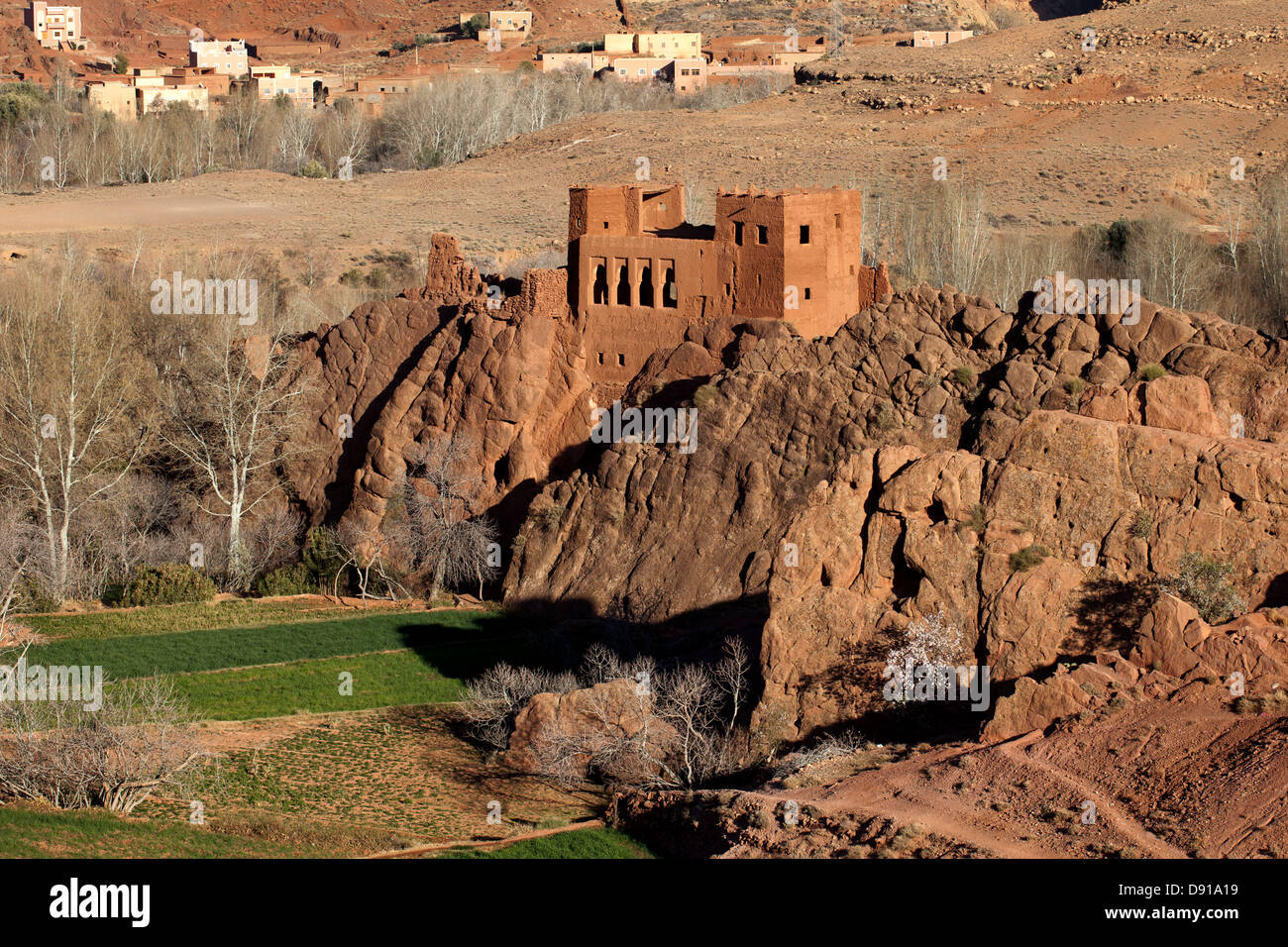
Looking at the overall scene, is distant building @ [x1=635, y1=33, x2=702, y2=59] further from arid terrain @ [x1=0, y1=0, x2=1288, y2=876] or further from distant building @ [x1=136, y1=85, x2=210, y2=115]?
arid terrain @ [x1=0, y1=0, x2=1288, y2=876]

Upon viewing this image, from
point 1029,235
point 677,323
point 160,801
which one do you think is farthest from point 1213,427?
point 1029,235

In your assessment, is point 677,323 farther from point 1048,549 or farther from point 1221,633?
point 1221,633

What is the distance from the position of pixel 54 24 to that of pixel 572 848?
15222cm

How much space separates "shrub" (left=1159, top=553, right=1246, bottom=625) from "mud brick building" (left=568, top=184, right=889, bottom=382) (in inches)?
689

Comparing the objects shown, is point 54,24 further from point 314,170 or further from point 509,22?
point 314,170

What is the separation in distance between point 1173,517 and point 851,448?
11230 mm

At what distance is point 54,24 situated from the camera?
163000mm

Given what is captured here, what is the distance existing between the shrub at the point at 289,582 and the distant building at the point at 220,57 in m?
105

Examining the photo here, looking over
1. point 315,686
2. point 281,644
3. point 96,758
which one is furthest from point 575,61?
point 96,758

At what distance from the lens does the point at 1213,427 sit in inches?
1307

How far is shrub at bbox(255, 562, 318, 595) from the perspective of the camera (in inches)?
1828

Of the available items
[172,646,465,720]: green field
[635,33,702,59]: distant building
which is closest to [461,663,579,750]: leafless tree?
[172,646,465,720]: green field

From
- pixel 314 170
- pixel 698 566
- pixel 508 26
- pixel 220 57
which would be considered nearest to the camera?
pixel 698 566

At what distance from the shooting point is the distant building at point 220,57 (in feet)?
481
